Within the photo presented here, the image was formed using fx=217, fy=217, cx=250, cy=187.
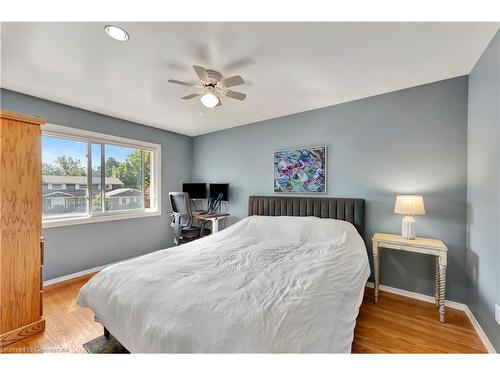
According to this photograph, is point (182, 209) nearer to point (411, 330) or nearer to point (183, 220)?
point (183, 220)

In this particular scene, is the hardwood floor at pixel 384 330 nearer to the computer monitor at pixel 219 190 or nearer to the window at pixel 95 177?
the window at pixel 95 177

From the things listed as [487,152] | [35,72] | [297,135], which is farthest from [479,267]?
[35,72]

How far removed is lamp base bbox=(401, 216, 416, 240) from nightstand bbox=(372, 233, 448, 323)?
1.9 inches

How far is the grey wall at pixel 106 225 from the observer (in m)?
2.86

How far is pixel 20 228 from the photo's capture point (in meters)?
1.83

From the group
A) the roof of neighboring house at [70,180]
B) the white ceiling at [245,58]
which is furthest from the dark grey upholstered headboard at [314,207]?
the roof of neighboring house at [70,180]

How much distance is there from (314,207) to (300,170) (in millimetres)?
621

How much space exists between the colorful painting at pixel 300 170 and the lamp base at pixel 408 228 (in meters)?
1.05

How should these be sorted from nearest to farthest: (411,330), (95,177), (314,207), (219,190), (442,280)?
1. (411,330)
2. (442,280)
3. (314,207)
4. (95,177)
5. (219,190)

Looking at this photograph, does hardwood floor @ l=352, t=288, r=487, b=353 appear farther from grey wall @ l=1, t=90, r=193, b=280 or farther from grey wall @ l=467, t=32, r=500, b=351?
grey wall @ l=1, t=90, r=193, b=280

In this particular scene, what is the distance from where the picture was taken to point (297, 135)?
3.41m

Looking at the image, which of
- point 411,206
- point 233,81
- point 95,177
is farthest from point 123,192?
point 411,206

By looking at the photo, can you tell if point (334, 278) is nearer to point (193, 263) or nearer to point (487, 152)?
point (193, 263)

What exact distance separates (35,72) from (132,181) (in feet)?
6.87
